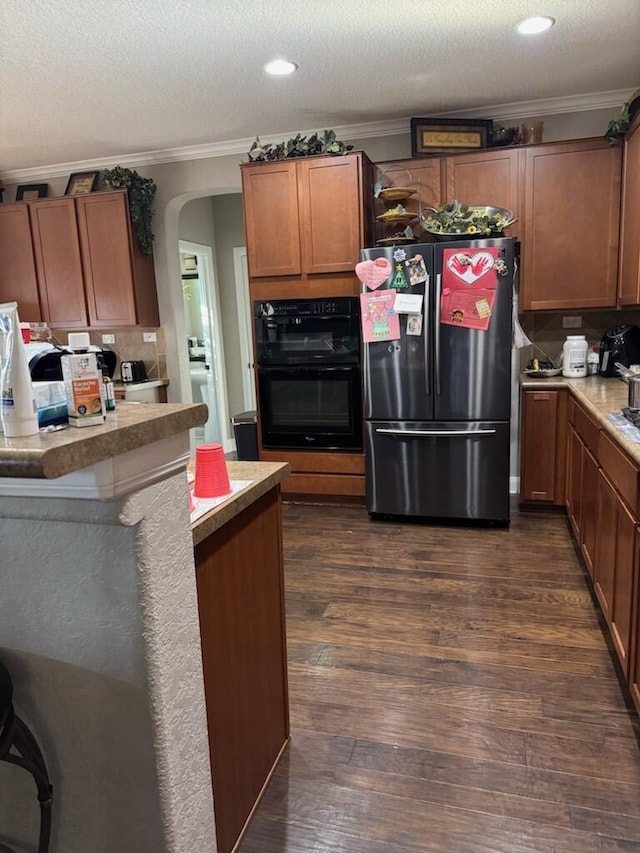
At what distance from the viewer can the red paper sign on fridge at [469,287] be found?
332 cm

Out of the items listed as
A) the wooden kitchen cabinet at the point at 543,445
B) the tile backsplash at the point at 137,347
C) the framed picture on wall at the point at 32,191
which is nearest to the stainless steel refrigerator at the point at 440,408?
the wooden kitchen cabinet at the point at 543,445

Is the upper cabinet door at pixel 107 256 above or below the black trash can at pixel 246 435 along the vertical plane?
above

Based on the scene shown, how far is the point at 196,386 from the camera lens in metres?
5.88

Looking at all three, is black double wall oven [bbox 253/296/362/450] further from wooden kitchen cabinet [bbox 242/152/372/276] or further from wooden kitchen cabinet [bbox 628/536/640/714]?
wooden kitchen cabinet [bbox 628/536/640/714]

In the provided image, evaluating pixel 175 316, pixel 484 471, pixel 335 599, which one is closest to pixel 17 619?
pixel 335 599

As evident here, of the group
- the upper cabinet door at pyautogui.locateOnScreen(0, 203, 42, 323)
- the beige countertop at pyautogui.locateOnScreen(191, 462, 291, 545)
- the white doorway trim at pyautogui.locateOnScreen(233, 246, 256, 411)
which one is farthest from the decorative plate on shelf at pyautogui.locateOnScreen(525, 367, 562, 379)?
the upper cabinet door at pyautogui.locateOnScreen(0, 203, 42, 323)

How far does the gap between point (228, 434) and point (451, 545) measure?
A: 10.6 ft

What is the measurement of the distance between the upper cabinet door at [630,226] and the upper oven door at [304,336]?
1573 mm

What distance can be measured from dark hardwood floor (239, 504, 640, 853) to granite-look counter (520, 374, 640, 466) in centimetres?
86

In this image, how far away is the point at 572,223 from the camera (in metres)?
3.59

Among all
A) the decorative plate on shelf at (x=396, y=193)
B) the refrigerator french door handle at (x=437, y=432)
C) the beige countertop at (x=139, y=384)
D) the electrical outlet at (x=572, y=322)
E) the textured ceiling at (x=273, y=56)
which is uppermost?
the textured ceiling at (x=273, y=56)

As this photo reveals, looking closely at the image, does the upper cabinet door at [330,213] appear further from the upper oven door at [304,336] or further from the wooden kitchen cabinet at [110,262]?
the wooden kitchen cabinet at [110,262]

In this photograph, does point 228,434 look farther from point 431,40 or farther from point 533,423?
point 431,40

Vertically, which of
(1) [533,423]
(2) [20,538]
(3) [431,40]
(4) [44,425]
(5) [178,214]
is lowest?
(1) [533,423]
